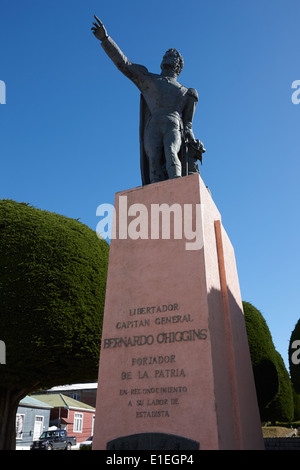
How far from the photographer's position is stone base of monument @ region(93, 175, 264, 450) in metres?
4.30

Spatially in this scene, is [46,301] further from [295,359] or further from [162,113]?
[295,359]

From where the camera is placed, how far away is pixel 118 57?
704cm

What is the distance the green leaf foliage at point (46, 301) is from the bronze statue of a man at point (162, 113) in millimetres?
4984

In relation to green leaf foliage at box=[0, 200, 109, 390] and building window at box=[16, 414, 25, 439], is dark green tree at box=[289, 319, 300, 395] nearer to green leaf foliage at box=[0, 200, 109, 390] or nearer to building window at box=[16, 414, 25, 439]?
green leaf foliage at box=[0, 200, 109, 390]

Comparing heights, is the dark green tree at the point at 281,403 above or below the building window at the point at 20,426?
above

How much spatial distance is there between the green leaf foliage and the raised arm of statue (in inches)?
223

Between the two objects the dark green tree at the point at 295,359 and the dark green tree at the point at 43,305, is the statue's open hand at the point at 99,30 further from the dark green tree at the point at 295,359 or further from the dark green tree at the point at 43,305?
the dark green tree at the point at 295,359

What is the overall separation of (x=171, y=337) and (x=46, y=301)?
6253 millimetres

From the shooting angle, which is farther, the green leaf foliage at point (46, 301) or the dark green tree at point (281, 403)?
the dark green tree at point (281, 403)

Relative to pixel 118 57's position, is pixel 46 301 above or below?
below

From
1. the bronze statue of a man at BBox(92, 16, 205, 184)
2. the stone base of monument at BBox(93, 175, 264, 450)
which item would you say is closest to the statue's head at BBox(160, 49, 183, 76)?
the bronze statue of a man at BBox(92, 16, 205, 184)

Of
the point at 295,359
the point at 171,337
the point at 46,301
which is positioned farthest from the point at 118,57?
the point at 295,359

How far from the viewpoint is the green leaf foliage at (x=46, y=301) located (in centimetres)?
1002

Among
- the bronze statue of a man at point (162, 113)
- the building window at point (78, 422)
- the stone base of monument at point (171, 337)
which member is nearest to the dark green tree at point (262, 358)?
the stone base of monument at point (171, 337)
